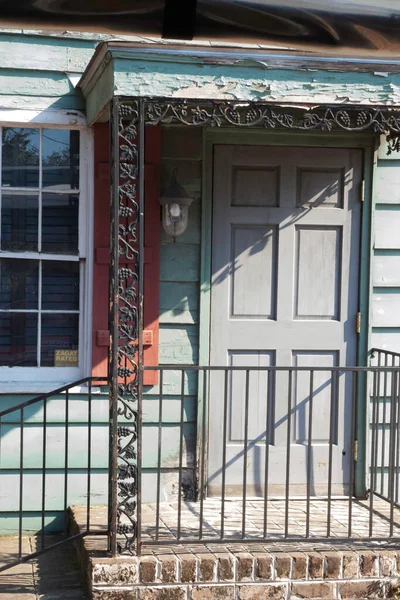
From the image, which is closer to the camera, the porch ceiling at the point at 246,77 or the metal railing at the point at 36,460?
the porch ceiling at the point at 246,77

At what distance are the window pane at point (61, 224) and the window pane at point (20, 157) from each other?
184 millimetres

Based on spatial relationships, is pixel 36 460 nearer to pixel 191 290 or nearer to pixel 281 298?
pixel 191 290

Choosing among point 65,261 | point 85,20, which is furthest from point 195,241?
point 85,20

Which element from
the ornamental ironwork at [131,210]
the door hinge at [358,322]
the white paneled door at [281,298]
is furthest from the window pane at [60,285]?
the door hinge at [358,322]

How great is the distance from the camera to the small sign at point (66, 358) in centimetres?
579

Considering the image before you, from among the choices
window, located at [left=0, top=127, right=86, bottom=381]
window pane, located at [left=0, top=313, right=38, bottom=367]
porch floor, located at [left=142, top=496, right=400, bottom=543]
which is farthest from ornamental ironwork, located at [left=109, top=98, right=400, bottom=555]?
window pane, located at [left=0, top=313, right=38, bottom=367]

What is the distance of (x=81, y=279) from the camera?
19.0ft

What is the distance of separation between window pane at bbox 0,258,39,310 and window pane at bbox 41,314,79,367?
6.5 inches

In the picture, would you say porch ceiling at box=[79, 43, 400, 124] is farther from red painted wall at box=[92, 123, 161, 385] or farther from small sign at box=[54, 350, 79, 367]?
small sign at box=[54, 350, 79, 367]

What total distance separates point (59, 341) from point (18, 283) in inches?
18.4

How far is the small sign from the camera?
5.79m

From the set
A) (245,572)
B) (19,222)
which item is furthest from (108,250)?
(245,572)

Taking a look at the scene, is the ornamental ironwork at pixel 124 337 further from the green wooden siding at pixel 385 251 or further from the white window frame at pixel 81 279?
the green wooden siding at pixel 385 251

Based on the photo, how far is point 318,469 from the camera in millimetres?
5973
